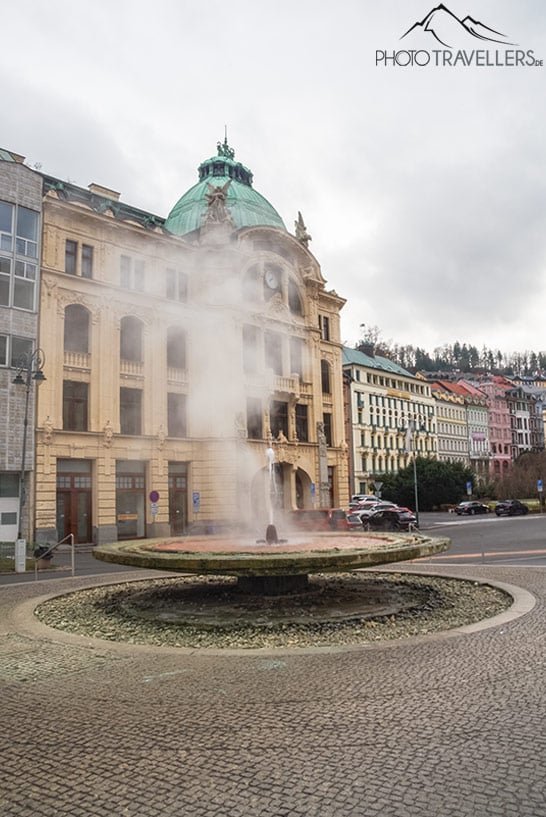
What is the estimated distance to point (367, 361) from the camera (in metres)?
67.6

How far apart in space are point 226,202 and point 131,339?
11644mm

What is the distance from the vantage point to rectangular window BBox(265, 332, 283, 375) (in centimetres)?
3627

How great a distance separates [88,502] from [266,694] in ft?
79.5

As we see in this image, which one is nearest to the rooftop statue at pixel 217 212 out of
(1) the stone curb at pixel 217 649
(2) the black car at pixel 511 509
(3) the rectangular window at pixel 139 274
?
(3) the rectangular window at pixel 139 274

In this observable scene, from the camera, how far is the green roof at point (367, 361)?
64.9m

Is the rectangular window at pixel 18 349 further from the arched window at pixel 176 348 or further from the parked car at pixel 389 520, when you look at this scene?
the parked car at pixel 389 520

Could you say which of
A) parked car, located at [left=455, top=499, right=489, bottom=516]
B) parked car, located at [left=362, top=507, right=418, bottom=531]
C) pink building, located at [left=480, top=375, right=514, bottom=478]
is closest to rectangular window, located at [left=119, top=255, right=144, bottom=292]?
parked car, located at [left=362, top=507, right=418, bottom=531]

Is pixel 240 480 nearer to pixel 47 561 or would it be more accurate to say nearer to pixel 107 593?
pixel 47 561

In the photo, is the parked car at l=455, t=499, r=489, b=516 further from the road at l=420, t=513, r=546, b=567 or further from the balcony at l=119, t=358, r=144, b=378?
the balcony at l=119, t=358, r=144, b=378

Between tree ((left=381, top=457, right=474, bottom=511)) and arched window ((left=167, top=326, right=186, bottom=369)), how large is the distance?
947 inches

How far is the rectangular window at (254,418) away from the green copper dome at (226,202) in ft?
32.7

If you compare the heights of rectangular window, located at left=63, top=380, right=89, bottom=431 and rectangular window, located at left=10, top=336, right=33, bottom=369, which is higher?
rectangular window, located at left=10, top=336, right=33, bottom=369

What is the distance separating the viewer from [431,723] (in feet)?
15.5

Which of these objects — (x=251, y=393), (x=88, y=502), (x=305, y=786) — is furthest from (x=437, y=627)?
(x=251, y=393)
